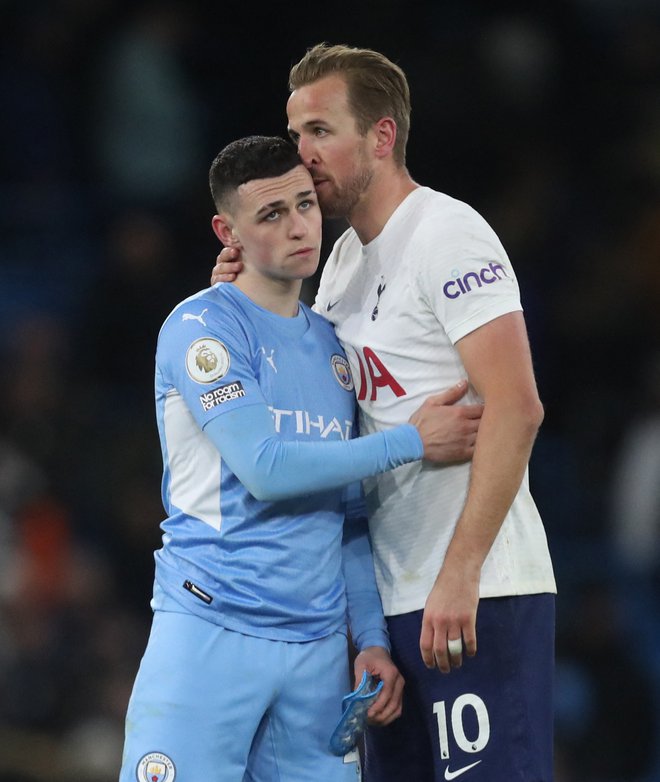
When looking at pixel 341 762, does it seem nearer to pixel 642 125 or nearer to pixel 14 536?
pixel 14 536

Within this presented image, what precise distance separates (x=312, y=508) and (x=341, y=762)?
647 millimetres

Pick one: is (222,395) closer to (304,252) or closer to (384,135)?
(304,252)

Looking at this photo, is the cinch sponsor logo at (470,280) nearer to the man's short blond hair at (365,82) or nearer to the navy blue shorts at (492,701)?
the man's short blond hair at (365,82)

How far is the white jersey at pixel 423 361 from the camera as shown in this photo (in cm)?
364

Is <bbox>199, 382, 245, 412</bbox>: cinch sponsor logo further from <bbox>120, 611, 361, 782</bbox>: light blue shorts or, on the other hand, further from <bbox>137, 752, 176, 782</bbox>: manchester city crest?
<bbox>137, 752, 176, 782</bbox>: manchester city crest

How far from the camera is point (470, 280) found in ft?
11.8

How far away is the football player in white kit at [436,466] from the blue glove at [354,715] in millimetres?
154

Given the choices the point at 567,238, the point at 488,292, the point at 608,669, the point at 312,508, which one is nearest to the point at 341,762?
the point at 312,508

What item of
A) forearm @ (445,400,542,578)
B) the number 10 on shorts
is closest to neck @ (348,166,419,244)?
forearm @ (445,400,542,578)

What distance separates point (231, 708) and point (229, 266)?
1.15 meters

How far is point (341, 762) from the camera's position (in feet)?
12.1

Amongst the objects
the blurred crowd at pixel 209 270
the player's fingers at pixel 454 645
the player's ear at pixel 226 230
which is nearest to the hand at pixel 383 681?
the player's fingers at pixel 454 645

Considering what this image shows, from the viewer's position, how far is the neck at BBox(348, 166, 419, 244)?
4016mm

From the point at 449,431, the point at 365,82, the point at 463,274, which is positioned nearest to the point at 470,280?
the point at 463,274
